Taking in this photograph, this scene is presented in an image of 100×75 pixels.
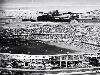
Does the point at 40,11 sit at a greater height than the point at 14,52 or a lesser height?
greater

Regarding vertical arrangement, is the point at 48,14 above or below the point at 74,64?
above

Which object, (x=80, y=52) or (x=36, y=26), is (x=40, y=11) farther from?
(x=80, y=52)

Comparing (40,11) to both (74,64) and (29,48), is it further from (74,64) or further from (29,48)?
(74,64)

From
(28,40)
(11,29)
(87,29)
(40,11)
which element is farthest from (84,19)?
(11,29)

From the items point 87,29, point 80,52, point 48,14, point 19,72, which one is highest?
point 48,14

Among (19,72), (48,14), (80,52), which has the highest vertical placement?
(48,14)

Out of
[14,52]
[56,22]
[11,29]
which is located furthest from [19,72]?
[56,22]
